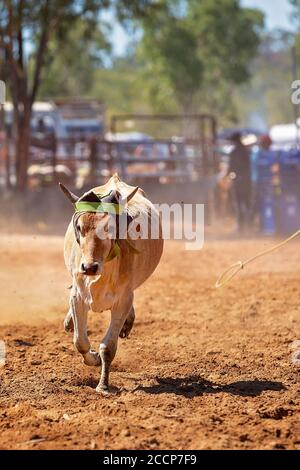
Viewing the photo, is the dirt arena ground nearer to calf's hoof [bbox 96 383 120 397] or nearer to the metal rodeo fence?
calf's hoof [bbox 96 383 120 397]

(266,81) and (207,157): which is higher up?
(266,81)

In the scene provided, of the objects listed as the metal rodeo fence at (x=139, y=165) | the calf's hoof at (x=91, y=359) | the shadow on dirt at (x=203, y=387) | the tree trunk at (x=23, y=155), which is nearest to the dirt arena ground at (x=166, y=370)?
the shadow on dirt at (x=203, y=387)

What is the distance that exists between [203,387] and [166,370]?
0.59 m

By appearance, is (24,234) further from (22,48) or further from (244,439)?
(244,439)

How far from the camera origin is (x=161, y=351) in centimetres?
750

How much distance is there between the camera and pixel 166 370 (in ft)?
22.4

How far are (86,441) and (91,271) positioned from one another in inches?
48.7

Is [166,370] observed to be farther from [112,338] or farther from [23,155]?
[23,155]

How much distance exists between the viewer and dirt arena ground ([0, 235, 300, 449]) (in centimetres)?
506

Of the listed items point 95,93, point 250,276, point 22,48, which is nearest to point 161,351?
point 250,276

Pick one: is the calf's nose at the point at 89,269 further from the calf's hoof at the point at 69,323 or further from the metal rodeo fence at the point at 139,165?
the metal rodeo fence at the point at 139,165

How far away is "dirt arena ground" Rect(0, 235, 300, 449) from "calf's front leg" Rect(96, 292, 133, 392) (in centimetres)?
15

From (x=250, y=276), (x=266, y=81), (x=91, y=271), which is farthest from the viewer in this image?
(x=266, y=81)

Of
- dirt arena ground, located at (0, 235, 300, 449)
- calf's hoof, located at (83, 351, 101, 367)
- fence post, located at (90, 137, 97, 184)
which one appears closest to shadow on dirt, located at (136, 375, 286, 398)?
dirt arena ground, located at (0, 235, 300, 449)
